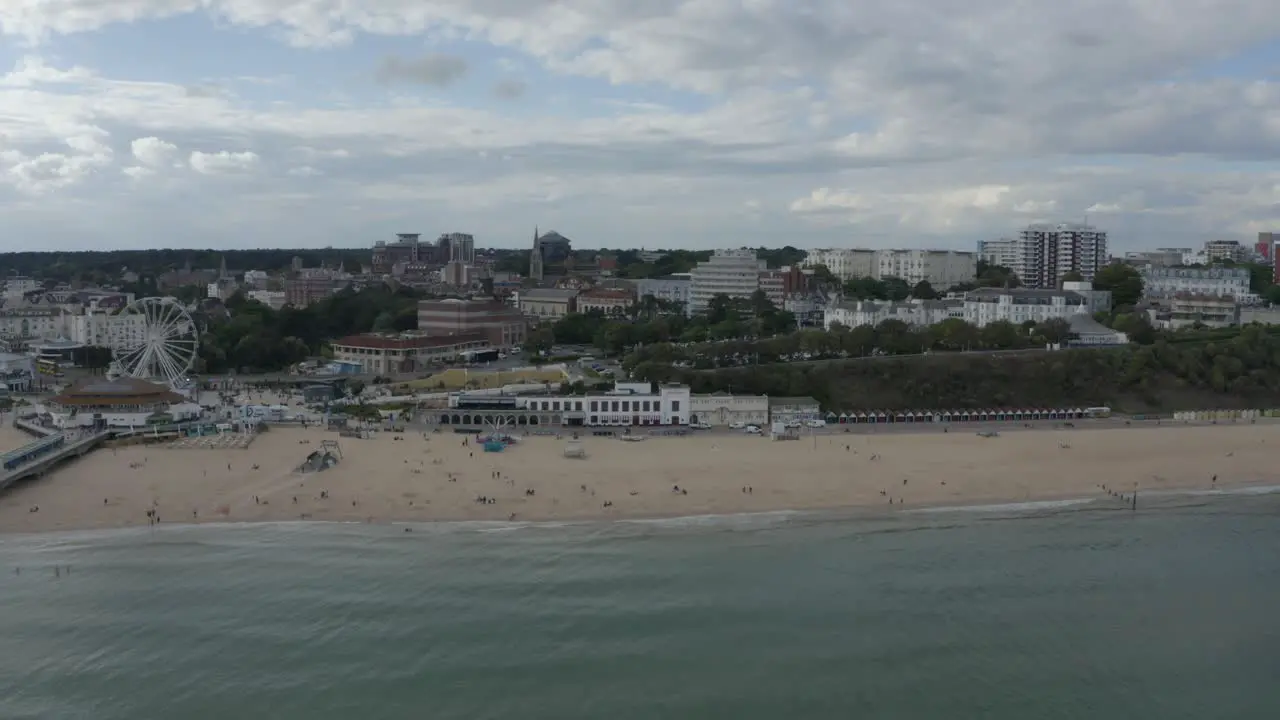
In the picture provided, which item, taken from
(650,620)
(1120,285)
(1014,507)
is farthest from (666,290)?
(650,620)

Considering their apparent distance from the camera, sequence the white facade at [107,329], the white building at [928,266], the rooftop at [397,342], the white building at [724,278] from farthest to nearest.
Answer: the white building at [928,266] < the white building at [724,278] < the white facade at [107,329] < the rooftop at [397,342]

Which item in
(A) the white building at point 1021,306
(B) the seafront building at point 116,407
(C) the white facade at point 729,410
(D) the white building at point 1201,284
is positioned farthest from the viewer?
(D) the white building at point 1201,284

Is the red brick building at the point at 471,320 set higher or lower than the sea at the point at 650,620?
higher

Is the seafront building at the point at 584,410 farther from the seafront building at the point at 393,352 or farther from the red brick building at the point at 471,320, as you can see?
the red brick building at the point at 471,320

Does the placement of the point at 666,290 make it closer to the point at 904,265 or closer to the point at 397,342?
the point at 904,265

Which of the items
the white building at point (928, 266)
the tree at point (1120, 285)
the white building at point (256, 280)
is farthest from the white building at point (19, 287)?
the tree at point (1120, 285)

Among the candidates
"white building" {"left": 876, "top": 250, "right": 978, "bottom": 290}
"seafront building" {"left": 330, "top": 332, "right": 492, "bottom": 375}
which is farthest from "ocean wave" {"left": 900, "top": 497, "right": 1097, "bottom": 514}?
"white building" {"left": 876, "top": 250, "right": 978, "bottom": 290}
